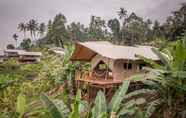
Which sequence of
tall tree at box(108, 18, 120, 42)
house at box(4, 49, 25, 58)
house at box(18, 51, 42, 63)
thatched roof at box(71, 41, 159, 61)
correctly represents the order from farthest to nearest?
tall tree at box(108, 18, 120, 42) → house at box(4, 49, 25, 58) → house at box(18, 51, 42, 63) → thatched roof at box(71, 41, 159, 61)

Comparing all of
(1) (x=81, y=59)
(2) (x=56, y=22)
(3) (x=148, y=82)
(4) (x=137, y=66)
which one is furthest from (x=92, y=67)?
(2) (x=56, y=22)

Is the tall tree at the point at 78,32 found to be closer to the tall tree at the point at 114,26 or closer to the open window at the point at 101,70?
the tall tree at the point at 114,26

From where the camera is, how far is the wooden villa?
21938 mm

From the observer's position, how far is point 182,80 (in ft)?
52.4

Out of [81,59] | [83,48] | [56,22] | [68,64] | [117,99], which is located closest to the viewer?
[117,99]

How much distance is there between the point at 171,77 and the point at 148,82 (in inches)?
55.8

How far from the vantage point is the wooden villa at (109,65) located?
72.0 feet

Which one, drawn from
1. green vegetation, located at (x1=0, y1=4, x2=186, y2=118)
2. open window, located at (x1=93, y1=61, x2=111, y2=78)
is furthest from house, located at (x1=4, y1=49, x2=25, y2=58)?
open window, located at (x1=93, y1=61, x2=111, y2=78)

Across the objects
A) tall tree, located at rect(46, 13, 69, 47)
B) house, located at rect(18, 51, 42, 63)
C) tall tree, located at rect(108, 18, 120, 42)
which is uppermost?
tall tree, located at rect(108, 18, 120, 42)

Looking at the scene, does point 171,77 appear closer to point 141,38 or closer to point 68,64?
point 68,64

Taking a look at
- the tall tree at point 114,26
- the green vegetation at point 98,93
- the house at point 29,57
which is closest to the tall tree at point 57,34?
the green vegetation at point 98,93

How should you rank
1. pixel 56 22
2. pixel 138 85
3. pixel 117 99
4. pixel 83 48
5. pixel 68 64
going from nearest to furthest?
pixel 117 99, pixel 138 85, pixel 83 48, pixel 68 64, pixel 56 22

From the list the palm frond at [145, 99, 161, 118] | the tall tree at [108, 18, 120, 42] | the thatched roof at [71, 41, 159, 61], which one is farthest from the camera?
the tall tree at [108, 18, 120, 42]

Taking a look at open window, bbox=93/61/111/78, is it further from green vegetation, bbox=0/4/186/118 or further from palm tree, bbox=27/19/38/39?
palm tree, bbox=27/19/38/39
